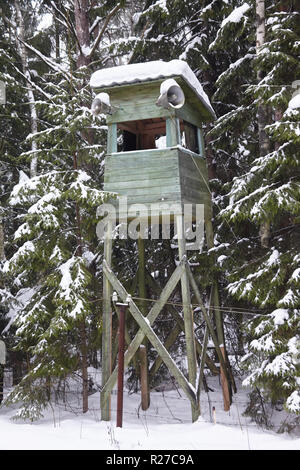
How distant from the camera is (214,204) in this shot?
9.57 metres

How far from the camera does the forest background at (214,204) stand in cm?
657

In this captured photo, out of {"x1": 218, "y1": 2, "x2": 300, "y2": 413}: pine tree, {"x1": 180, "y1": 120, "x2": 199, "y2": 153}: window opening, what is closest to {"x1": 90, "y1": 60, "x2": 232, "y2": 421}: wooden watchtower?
{"x1": 180, "y1": 120, "x2": 199, "y2": 153}: window opening

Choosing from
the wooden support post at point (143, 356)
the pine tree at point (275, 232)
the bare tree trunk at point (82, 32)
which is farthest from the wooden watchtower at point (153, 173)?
the bare tree trunk at point (82, 32)

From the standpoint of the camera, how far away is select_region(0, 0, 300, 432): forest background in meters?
6.57

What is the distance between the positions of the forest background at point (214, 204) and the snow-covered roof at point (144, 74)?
0.93 meters

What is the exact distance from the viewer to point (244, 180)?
7.29 m

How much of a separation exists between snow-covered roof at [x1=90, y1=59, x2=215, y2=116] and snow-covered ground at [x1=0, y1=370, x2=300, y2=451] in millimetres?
5487

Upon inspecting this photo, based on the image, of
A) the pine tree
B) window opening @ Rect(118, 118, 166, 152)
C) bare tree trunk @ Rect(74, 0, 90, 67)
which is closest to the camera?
the pine tree

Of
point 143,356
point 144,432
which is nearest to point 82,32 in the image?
point 143,356

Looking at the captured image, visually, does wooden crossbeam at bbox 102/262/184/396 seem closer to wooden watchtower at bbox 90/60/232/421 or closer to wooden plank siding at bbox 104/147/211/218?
wooden watchtower at bbox 90/60/232/421

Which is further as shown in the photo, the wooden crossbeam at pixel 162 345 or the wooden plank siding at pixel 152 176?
the wooden plank siding at pixel 152 176

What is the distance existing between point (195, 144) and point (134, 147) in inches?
54.0

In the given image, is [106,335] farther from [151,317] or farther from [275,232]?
[275,232]

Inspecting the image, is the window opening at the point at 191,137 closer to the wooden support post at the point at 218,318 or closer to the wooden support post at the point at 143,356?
the wooden support post at the point at 218,318
